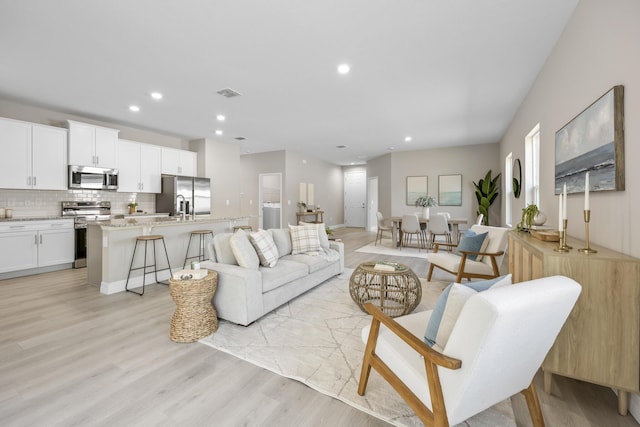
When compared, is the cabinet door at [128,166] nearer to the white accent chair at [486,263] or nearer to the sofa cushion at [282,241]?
the sofa cushion at [282,241]

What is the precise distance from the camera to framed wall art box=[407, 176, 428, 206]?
27.7 ft

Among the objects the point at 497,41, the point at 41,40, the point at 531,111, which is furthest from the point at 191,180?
the point at 531,111

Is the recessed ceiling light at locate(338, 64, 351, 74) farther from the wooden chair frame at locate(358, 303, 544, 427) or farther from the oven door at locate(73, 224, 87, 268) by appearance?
the oven door at locate(73, 224, 87, 268)

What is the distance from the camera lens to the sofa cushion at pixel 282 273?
280 centimetres

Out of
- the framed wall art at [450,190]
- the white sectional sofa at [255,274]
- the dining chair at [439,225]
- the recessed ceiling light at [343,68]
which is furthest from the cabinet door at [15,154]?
the framed wall art at [450,190]

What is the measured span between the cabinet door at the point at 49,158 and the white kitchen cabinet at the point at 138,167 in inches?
32.6

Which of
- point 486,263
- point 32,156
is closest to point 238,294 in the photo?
point 486,263

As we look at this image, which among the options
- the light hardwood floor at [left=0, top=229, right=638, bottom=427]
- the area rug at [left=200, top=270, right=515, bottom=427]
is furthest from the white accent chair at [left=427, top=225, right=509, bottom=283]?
the light hardwood floor at [left=0, top=229, right=638, bottom=427]

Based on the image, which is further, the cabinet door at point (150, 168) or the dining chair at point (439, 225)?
the dining chair at point (439, 225)

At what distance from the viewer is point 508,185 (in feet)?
20.2

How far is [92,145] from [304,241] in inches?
173

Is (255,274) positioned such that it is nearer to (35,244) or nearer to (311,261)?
(311,261)

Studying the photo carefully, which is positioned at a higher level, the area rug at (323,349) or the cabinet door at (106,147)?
the cabinet door at (106,147)

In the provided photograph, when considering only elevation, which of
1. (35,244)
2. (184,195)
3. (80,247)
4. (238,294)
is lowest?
(238,294)
